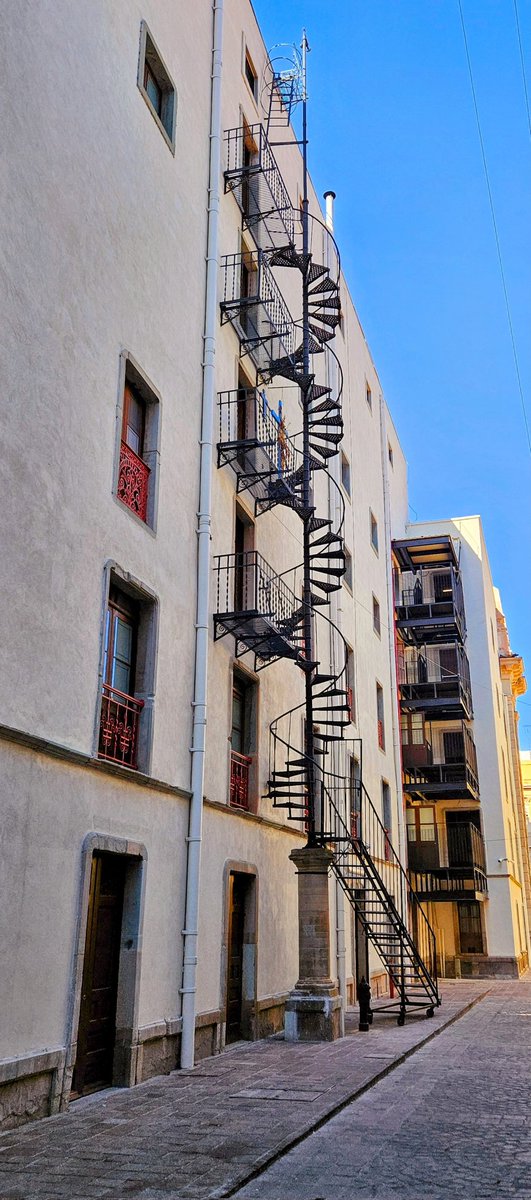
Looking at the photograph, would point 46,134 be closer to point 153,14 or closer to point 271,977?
point 153,14

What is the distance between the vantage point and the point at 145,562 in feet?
35.0

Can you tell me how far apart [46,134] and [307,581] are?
7.83m

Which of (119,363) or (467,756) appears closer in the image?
(119,363)

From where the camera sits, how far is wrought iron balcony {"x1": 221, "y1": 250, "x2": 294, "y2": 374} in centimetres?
1437

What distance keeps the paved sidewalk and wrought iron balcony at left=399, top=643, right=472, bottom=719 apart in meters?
17.8

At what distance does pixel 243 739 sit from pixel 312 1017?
13.0 feet

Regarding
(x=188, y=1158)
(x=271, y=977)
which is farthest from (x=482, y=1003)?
(x=188, y=1158)

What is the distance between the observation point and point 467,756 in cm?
2942

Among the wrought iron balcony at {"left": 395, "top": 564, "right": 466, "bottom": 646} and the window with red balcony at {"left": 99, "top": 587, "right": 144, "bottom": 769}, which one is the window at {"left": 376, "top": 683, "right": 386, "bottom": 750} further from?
the window with red balcony at {"left": 99, "top": 587, "right": 144, "bottom": 769}

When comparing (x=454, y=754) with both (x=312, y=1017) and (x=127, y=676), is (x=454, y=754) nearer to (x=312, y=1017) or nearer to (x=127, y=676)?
(x=312, y=1017)

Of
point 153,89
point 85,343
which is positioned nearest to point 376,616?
point 153,89

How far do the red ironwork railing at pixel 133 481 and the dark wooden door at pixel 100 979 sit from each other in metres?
3.76

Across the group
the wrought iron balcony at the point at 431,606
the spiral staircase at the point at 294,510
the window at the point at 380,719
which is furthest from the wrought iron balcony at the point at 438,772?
the spiral staircase at the point at 294,510

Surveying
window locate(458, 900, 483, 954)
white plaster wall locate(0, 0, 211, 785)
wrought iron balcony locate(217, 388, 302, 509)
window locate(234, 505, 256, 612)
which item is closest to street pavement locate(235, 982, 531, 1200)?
white plaster wall locate(0, 0, 211, 785)
